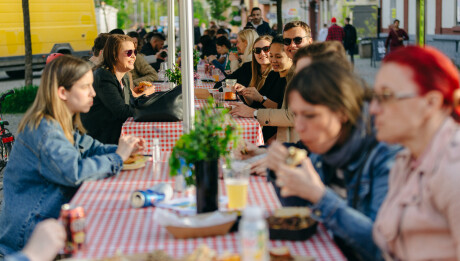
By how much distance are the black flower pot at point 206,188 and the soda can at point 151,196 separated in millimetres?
299

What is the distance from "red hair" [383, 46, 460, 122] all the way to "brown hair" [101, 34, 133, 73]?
4122 millimetres

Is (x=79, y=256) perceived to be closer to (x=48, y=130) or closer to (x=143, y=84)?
(x=48, y=130)

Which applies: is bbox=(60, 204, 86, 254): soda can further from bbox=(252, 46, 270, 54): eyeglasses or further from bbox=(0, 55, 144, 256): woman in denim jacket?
bbox=(252, 46, 270, 54): eyeglasses

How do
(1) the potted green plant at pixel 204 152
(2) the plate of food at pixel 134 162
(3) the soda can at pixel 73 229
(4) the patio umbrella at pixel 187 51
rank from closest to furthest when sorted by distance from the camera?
(3) the soda can at pixel 73 229, (1) the potted green plant at pixel 204 152, (2) the plate of food at pixel 134 162, (4) the patio umbrella at pixel 187 51

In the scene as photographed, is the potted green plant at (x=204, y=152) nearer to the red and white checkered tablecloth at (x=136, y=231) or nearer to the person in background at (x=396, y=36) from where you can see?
the red and white checkered tablecloth at (x=136, y=231)

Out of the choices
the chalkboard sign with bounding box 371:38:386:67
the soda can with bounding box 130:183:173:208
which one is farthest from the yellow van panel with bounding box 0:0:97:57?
the soda can with bounding box 130:183:173:208

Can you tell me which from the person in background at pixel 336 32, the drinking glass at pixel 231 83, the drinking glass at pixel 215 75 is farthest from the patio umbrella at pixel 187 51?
the person in background at pixel 336 32

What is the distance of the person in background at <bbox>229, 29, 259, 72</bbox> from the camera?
952 centimetres

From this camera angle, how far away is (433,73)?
1.90 metres

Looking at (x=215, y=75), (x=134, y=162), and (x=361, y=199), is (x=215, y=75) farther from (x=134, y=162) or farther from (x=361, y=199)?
(x=361, y=199)

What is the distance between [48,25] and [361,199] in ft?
61.4

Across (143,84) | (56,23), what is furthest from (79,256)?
(56,23)

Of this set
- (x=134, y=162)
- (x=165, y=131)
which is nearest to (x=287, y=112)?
(x=165, y=131)

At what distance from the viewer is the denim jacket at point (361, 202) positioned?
2.20 m
